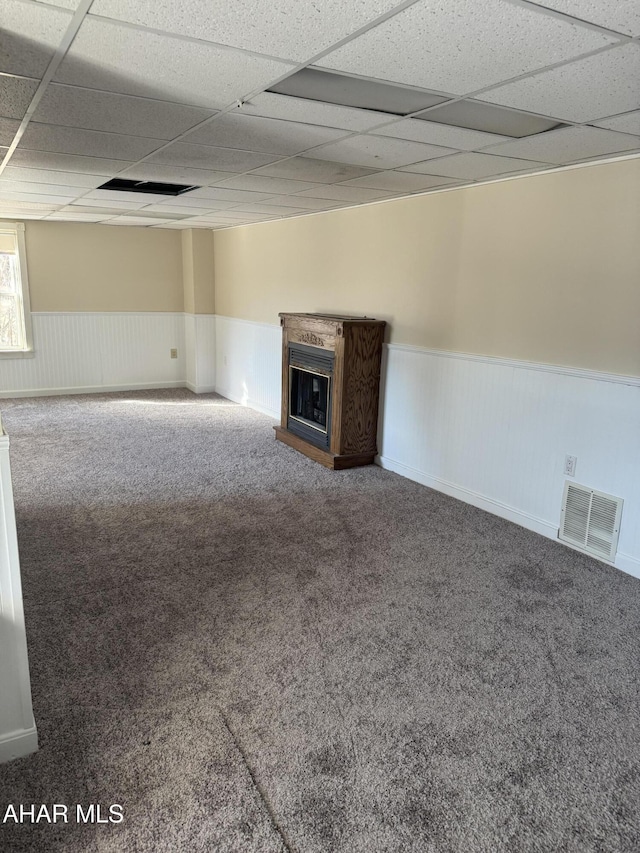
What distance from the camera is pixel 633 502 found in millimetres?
3297

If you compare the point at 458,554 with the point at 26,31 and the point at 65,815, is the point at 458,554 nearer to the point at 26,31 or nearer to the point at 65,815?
the point at 65,815

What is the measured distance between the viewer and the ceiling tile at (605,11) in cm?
151

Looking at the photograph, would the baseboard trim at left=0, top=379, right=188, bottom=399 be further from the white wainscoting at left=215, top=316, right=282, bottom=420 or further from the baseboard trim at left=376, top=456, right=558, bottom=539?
the baseboard trim at left=376, top=456, right=558, bottom=539

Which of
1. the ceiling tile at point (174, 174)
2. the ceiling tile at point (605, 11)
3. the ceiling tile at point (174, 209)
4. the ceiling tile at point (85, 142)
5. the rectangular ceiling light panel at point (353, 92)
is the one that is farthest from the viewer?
the ceiling tile at point (174, 209)

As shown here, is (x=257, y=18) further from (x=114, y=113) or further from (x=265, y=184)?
(x=265, y=184)

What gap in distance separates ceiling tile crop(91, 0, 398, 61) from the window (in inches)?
252

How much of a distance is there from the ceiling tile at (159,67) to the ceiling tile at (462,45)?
31cm

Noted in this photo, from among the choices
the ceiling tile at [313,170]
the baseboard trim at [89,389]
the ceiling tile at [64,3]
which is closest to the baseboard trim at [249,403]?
the baseboard trim at [89,389]

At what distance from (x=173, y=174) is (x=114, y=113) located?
1.43m

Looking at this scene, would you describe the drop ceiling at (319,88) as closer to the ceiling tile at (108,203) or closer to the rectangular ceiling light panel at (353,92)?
the rectangular ceiling light panel at (353,92)

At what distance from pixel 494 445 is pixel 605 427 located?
827mm

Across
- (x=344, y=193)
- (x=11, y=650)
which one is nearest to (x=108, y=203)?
(x=344, y=193)

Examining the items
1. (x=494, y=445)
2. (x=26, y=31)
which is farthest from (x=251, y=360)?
(x=26, y=31)

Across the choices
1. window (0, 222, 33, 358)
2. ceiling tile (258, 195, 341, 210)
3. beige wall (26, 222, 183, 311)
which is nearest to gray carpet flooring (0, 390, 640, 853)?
ceiling tile (258, 195, 341, 210)
